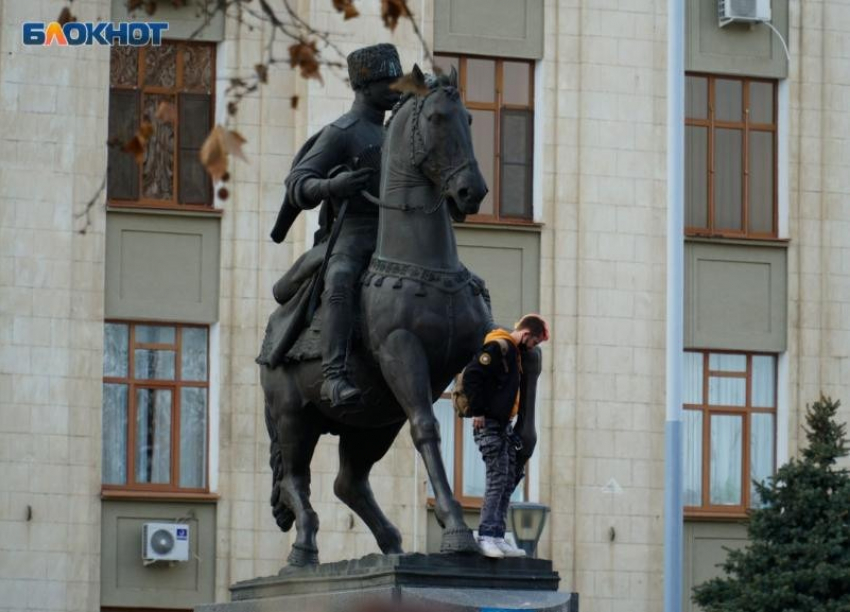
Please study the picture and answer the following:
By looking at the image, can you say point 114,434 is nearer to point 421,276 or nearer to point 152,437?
point 152,437

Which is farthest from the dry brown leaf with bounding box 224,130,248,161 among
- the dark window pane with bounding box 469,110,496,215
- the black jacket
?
the dark window pane with bounding box 469,110,496,215

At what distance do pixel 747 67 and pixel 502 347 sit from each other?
22427 millimetres

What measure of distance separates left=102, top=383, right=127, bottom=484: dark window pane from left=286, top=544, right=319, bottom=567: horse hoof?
766 inches

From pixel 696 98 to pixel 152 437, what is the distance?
845cm

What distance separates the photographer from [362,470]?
1722 cm

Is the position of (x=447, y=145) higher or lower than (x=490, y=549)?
higher

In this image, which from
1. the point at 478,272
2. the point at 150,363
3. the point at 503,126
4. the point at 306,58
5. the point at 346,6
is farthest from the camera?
the point at 503,126

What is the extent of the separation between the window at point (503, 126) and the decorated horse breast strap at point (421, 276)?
2119cm

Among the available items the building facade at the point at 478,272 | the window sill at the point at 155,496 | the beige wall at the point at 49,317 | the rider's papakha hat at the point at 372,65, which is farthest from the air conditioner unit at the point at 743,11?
the rider's papakha hat at the point at 372,65

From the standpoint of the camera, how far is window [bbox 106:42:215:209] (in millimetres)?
36094

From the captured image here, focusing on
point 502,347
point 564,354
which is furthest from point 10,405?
point 502,347

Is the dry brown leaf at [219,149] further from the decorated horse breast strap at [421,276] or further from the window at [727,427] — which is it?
the window at [727,427]

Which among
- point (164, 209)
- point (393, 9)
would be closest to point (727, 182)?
point (164, 209)

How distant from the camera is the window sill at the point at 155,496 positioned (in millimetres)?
35719
